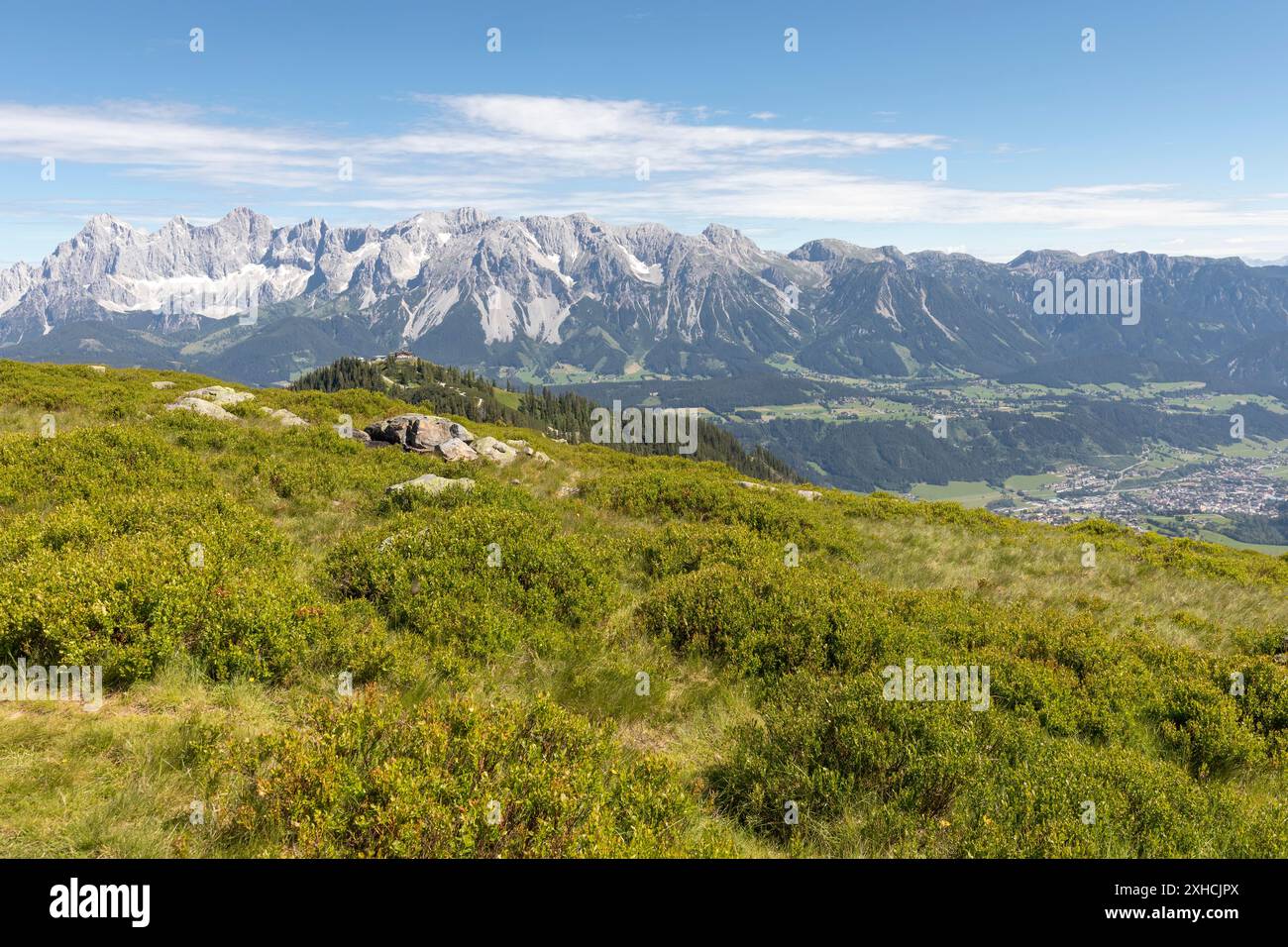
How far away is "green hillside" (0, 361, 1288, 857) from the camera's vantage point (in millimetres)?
5215

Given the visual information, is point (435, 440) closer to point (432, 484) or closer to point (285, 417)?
point (285, 417)

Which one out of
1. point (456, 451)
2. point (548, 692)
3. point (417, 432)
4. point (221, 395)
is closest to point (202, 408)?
point (221, 395)

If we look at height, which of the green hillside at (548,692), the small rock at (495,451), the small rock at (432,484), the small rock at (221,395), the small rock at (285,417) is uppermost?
the small rock at (221,395)

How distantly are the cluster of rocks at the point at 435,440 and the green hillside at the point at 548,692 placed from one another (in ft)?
31.4

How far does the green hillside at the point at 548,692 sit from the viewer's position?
5215mm

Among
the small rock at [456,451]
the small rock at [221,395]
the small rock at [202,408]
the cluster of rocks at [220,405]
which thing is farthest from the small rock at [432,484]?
the small rock at [221,395]

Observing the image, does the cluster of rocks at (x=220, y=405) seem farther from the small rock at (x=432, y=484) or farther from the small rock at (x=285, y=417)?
the small rock at (x=432, y=484)

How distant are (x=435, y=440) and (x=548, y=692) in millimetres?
22336

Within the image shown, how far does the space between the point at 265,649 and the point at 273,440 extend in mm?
17404

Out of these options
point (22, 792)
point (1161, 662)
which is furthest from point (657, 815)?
point (1161, 662)
